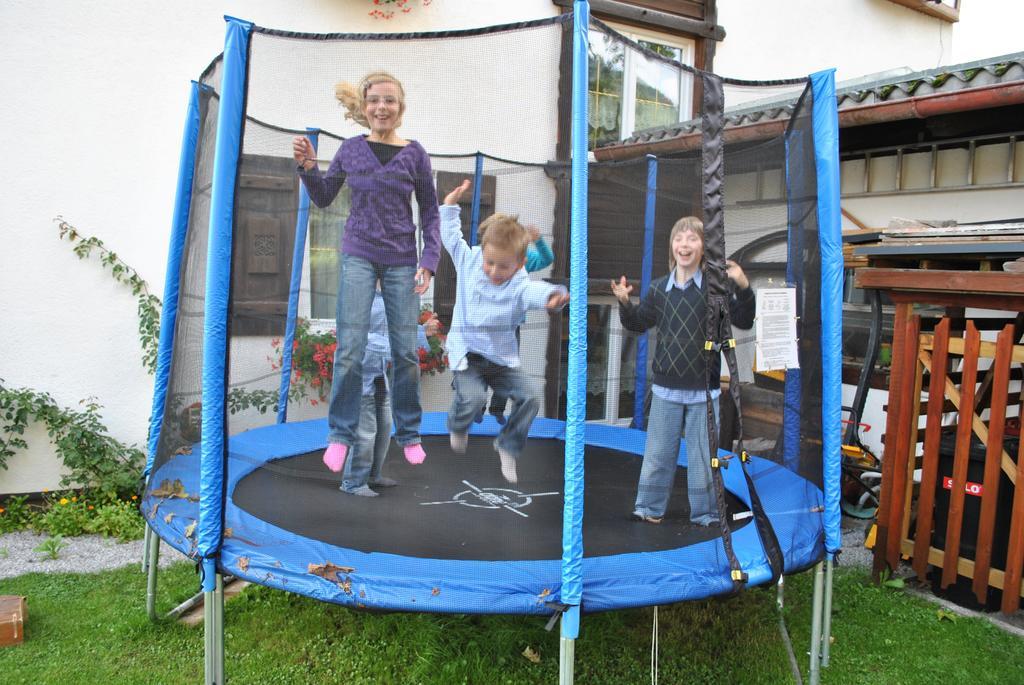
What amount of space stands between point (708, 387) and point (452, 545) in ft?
2.72

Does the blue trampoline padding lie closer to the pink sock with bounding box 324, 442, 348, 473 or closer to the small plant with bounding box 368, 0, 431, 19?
the pink sock with bounding box 324, 442, 348, 473

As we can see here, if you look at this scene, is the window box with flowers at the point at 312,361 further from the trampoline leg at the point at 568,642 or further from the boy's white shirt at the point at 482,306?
the trampoline leg at the point at 568,642

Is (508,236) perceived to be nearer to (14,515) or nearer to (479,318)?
(479,318)

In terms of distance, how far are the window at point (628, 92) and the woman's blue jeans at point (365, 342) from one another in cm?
70

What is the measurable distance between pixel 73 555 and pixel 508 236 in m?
2.69

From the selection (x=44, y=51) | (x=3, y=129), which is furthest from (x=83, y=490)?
(x=44, y=51)

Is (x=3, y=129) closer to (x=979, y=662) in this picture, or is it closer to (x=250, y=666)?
(x=250, y=666)

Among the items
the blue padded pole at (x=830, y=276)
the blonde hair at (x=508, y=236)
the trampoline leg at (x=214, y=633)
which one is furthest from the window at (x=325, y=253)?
the blue padded pole at (x=830, y=276)

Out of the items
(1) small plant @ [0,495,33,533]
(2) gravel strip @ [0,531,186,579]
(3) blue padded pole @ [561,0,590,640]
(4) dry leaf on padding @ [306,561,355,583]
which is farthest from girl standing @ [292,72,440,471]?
(1) small plant @ [0,495,33,533]

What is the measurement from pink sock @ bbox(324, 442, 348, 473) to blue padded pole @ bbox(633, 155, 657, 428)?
2.88 feet

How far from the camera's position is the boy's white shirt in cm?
221

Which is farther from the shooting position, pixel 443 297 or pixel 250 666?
pixel 250 666

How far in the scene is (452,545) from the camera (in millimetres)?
2230

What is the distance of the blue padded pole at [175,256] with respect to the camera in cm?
279
